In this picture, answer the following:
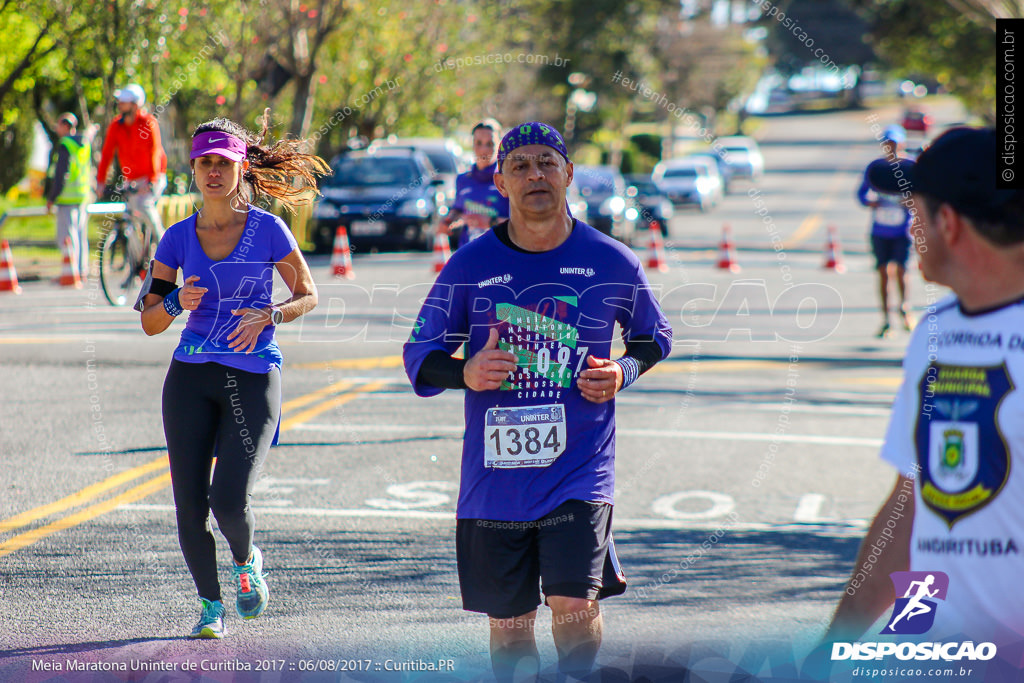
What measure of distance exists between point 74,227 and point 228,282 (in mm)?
12441

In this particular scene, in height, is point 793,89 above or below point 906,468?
above

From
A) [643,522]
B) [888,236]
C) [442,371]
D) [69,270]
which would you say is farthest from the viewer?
[69,270]

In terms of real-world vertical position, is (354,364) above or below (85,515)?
above

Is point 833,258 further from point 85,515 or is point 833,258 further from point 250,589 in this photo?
point 250,589

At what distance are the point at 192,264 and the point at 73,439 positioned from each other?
4118 millimetres

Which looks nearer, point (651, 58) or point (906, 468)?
point (906, 468)

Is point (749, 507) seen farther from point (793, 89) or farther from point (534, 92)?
point (793, 89)

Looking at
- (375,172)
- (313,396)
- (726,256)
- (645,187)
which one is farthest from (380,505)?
(645,187)

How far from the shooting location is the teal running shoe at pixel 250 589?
16.6 feet

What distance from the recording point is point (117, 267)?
607 inches

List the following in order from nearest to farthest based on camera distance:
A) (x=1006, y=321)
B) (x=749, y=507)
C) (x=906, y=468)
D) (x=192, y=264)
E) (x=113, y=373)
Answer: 1. (x=1006, y=321)
2. (x=906, y=468)
3. (x=192, y=264)
4. (x=749, y=507)
5. (x=113, y=373)

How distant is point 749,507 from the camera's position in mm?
7629

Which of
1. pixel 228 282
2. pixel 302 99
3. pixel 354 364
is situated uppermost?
pixel 302 99

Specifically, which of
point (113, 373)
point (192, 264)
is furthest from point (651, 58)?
point (192, 264)
